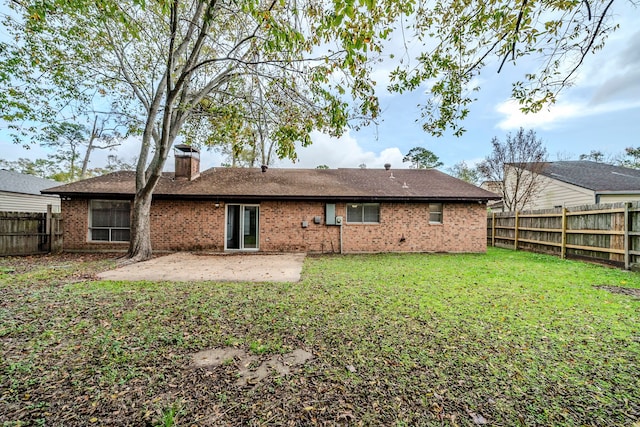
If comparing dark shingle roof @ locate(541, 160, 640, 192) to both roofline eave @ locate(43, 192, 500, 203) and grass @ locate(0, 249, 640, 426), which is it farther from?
grass @ locate(0, 249, 640, 426)

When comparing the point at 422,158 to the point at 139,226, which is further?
the point at 422,158

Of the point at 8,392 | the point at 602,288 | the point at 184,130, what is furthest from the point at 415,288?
the point at 184,130

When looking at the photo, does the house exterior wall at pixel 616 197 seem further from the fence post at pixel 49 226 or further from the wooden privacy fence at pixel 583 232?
the fence post at pixel 49 226

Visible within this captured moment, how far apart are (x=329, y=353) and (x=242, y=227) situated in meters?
9.06

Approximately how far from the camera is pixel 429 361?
272 centimetres

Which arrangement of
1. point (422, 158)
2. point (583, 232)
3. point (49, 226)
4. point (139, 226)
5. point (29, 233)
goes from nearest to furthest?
point (583, 232) → point (139, 226) → point (29, 233) → point (49, 226) → point (422, 158)

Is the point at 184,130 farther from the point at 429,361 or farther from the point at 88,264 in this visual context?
the point at 429,361

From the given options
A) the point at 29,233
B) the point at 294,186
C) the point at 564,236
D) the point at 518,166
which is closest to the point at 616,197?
the point at 518,166

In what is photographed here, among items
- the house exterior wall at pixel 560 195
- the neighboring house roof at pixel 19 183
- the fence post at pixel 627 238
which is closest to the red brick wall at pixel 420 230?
the fence post at pixel 627 238

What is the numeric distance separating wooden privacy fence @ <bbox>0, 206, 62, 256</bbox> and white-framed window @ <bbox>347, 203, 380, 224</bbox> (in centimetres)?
1146

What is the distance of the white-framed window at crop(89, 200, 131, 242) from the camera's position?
35.9ft

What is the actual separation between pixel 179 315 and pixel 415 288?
425 cm

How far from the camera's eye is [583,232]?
8.61 meters

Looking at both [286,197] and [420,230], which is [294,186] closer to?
[286,197]
